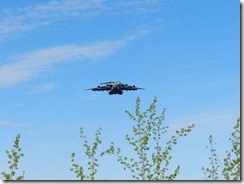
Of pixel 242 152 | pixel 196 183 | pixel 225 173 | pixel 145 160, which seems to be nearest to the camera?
pixel 196 183

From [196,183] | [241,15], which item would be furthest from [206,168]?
[241,15]

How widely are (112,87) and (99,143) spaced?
27.3m


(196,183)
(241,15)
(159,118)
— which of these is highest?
(241,15)

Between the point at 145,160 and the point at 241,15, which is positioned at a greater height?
the point at 241,15

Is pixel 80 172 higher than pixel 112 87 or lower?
lower

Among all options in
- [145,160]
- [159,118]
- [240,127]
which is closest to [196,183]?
[240,127]

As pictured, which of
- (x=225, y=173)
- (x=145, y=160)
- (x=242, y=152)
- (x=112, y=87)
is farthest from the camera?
(x=112, y=87)

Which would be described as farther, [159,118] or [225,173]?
[159,118]

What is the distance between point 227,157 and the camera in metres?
30.6

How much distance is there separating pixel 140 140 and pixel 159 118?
2233 millimetres

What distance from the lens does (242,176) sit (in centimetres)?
2661

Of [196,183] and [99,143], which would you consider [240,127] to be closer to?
[196,183]

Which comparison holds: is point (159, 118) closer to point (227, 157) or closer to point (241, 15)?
point (227, 157)

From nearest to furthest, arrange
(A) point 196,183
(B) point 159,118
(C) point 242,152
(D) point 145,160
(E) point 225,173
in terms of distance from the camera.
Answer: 1. (A) point 196,183
2. (C) point 242,152
3. (E) point 225,173
4. (D) point 145,160
5. (B) point 159,118
